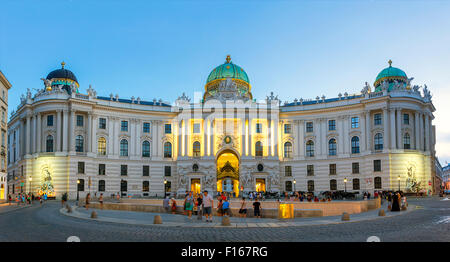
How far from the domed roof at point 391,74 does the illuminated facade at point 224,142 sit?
0.25 m

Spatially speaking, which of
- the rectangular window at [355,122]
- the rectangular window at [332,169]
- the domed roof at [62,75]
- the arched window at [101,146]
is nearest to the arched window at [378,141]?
the rectangular window at [355,122]

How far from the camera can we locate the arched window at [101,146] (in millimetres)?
73963

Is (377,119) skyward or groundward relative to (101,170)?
skyward

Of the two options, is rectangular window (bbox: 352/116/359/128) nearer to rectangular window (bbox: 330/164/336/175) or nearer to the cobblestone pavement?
rectangular window (bbox: 330/164/336/175)

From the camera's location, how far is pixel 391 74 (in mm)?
77500

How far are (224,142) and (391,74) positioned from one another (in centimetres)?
3392

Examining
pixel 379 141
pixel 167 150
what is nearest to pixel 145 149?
pixel 167 150

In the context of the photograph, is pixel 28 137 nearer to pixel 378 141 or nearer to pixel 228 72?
pixel 228 72

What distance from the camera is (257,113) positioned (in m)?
77.3

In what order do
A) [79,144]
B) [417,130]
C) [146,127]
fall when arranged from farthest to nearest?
[146,127]
[79,144]
[417,130]

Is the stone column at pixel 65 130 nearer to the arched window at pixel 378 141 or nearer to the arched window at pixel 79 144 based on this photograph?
the arched window at pixel 79 144
